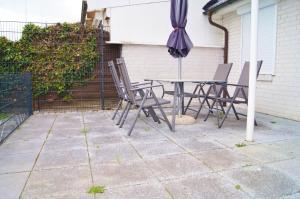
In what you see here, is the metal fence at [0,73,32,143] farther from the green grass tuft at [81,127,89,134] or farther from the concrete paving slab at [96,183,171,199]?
the concrete paving slab at [96,183,171,199]

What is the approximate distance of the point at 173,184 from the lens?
231 centimetres

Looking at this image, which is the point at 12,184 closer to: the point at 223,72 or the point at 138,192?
the point at 138,192

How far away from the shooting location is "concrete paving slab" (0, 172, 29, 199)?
214 cm

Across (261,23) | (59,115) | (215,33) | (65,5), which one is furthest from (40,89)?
(65,5)

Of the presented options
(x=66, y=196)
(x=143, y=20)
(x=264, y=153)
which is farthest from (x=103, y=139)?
(x=143, y=20)

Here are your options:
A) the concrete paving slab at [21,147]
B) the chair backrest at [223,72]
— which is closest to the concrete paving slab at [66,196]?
the concrete paving slab at [21,147]

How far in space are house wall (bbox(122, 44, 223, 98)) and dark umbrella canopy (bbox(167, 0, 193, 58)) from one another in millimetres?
2147

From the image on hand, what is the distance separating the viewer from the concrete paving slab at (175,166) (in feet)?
8.28

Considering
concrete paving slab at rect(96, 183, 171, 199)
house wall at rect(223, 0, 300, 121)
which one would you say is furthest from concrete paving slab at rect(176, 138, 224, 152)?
house wall at rect(223, 0, 300, 121)

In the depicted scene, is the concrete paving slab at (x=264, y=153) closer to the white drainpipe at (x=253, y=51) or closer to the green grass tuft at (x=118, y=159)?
the white drainpipe at (x=253, y=51)

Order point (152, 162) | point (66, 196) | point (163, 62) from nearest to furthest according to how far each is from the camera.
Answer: point (66, 196), point (152, 162), point (163, 62)

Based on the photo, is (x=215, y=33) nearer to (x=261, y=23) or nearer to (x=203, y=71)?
(x=203, y=71)

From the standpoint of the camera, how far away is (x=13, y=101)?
4.69 meters

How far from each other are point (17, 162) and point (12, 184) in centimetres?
63
